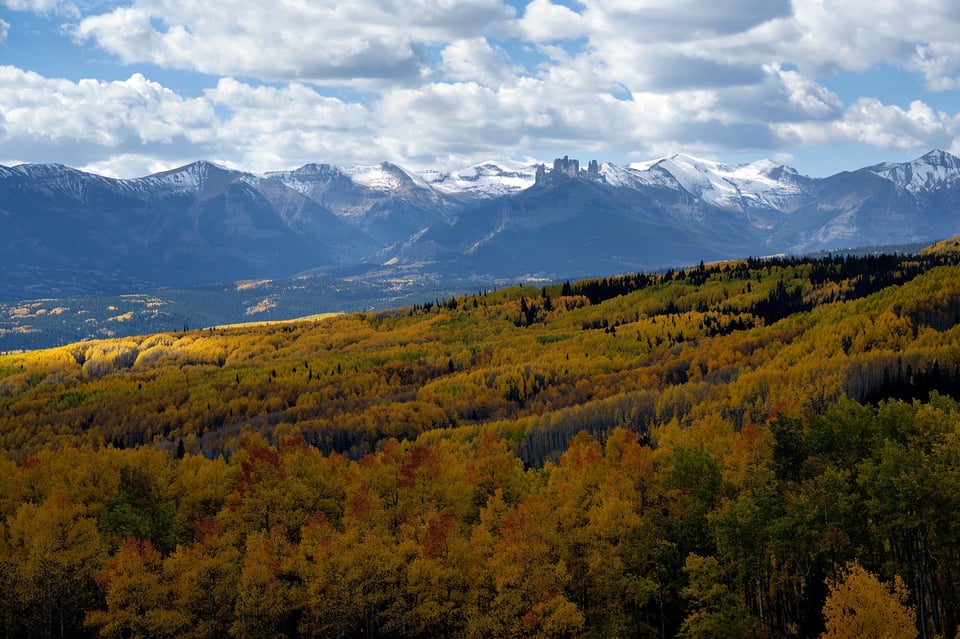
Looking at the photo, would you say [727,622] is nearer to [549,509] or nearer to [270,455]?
[549,509]

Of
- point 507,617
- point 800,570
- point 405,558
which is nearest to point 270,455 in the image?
point 405,558

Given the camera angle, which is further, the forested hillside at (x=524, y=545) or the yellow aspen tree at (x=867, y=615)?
the forested hillside at (x=524, y=545)

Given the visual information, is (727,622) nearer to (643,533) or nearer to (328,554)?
(643,533)

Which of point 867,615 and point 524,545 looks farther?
point 524,545

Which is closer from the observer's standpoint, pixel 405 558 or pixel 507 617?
pixel 507 617

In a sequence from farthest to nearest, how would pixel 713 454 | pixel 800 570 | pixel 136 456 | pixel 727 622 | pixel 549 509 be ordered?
pixel 136 456, pixel 713 454, pixel 549 509, pixel 800 570, pixel 727 622

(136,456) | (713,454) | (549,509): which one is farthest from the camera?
(136,456)

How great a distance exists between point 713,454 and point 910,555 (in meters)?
32.5

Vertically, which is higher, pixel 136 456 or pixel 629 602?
pixel 136 456

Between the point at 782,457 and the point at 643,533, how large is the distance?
68.5 ft

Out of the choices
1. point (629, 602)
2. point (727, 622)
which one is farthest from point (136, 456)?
point (727, 622)

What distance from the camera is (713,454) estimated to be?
9788 centimetres

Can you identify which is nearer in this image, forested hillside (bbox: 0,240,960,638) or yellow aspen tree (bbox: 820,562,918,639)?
yellow aspen tree (bbox: 820,562,918,639)

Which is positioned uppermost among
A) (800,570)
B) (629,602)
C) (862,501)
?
(862,501)
